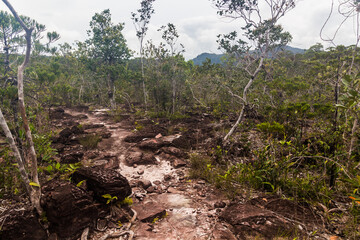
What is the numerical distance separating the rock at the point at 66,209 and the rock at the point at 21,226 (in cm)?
19

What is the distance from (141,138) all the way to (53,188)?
5523mm

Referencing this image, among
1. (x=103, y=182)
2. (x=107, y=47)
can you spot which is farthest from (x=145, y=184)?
(x=107, y=47)

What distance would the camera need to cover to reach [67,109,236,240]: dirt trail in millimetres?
2994

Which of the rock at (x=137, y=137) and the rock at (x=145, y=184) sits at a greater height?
the rock at (x=137, y=137)

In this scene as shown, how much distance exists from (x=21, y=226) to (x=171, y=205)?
245 centimetres

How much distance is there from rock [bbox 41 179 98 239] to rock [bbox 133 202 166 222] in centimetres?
86

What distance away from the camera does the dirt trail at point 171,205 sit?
2.99 meters

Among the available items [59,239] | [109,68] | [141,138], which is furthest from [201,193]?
[109,68]

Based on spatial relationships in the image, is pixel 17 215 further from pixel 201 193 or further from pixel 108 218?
pixel 201 193

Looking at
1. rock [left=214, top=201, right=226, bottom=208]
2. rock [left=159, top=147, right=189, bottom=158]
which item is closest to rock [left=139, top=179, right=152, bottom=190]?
rock [left=214, top=201, right=226, bottom=208]

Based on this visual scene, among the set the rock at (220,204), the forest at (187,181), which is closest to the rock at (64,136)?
the forest at (187,181)

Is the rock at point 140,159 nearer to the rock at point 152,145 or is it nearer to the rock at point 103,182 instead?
the rock at point 152,145

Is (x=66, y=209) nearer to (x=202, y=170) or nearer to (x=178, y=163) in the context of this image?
(x=202, y=170)

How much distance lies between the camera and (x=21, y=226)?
251 centimetres
